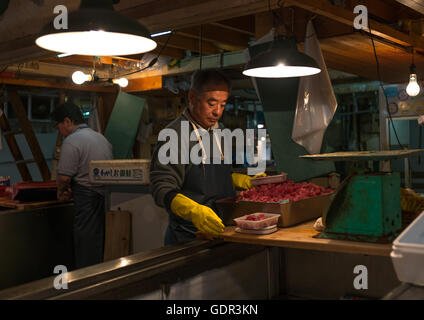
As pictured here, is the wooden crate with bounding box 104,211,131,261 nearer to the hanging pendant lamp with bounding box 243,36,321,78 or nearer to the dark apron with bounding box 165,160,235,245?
the dark apron with bounding box 165,160,235,245

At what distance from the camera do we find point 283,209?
7.88ft

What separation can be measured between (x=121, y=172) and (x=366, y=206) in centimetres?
254

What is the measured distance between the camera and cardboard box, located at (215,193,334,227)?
7.91 feet

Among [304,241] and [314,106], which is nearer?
[304,241]

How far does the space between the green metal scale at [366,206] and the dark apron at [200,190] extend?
1016mm

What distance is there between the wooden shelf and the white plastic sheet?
1631mm

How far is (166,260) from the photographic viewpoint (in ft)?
6.52

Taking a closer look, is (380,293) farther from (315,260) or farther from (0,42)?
(0,42)

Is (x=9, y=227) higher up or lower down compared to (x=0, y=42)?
lower down

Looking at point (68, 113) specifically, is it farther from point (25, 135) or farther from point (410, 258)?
point (410, 258)

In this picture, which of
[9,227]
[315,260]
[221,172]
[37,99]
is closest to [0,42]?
[9,227]

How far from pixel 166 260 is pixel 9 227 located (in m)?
3.70
